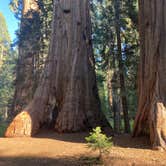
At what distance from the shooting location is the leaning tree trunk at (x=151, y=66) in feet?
22.8

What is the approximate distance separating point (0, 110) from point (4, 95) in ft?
7.80

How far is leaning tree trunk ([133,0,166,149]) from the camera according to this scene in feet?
22.8

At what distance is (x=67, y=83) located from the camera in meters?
10.4

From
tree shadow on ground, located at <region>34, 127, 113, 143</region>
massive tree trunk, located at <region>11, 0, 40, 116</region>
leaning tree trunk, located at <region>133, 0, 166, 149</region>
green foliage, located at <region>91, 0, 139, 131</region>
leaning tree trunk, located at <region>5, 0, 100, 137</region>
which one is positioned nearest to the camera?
leaning tree trunk, located at <region>133, 0, 166, 149</region>

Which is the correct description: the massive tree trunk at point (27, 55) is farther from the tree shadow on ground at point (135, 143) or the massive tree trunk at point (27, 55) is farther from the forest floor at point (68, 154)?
the tree shadow on ground at point (135, 143)

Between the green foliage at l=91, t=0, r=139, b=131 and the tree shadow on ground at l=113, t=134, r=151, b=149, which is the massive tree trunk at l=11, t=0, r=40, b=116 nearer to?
the green foliage at l=91, t=0, r=139, b=131

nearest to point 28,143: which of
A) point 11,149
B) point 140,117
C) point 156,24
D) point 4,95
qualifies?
point 11,149

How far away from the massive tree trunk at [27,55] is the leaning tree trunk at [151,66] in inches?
423

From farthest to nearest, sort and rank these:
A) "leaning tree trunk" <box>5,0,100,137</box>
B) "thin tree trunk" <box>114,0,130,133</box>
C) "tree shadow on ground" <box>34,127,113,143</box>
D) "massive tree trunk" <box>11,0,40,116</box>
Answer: "massive tree trunk" <box>11,0,40,116</box>, "thin tree trunk" <box>114,0,130,133</box>, "leaning tree trunk" <box>5,0,100,137</box>, "tree shadow on ground" <box>34,127,113,143</box>

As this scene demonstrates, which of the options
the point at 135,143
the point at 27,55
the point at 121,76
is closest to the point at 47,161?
the point at 135,143

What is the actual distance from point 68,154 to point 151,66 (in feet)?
10.1

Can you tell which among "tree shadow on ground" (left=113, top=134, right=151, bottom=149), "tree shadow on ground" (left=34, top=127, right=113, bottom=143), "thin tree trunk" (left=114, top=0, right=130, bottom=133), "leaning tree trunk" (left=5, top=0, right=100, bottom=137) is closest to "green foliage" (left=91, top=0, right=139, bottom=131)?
"thin tree trunk" (left=114, top=0, right=130, bottom=133)

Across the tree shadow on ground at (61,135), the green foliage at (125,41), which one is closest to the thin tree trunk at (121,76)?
the green foliage at (125,41)

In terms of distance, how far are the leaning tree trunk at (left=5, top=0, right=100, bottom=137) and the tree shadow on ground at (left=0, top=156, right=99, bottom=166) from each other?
2.94 metres
